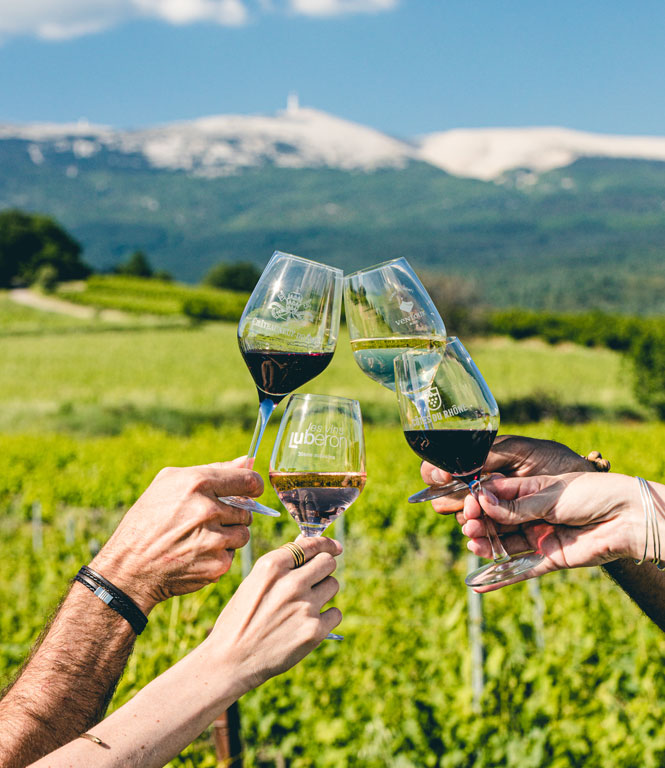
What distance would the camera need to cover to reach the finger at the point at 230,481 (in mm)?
1680

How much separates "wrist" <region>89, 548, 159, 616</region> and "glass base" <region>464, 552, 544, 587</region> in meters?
0.69

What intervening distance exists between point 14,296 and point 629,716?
73.2 meters

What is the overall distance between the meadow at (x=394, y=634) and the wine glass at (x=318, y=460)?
1.34m

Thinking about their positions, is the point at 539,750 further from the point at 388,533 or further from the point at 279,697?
the point at 388,533

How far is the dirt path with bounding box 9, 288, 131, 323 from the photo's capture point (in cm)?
5944

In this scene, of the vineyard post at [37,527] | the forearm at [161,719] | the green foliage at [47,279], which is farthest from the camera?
the green foliage at [47,279]


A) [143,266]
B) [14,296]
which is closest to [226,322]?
[14,296]

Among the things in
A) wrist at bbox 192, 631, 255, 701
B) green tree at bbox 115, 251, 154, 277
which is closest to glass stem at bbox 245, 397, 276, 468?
wrist at bbox 192, 631, 255, 701

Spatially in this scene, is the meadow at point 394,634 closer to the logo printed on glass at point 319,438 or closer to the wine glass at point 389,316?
the logo printed on glass at point 319,438

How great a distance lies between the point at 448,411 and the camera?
1784 mm

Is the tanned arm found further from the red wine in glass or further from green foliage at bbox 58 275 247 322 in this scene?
green foliage at bbox 58 275 247 322

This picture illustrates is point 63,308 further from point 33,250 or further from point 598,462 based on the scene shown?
point 598,462

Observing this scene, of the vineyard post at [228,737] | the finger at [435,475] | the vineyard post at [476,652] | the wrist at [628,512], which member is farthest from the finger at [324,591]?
the vineyard post at [476,652]

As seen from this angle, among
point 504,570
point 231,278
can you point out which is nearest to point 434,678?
point 504,570
